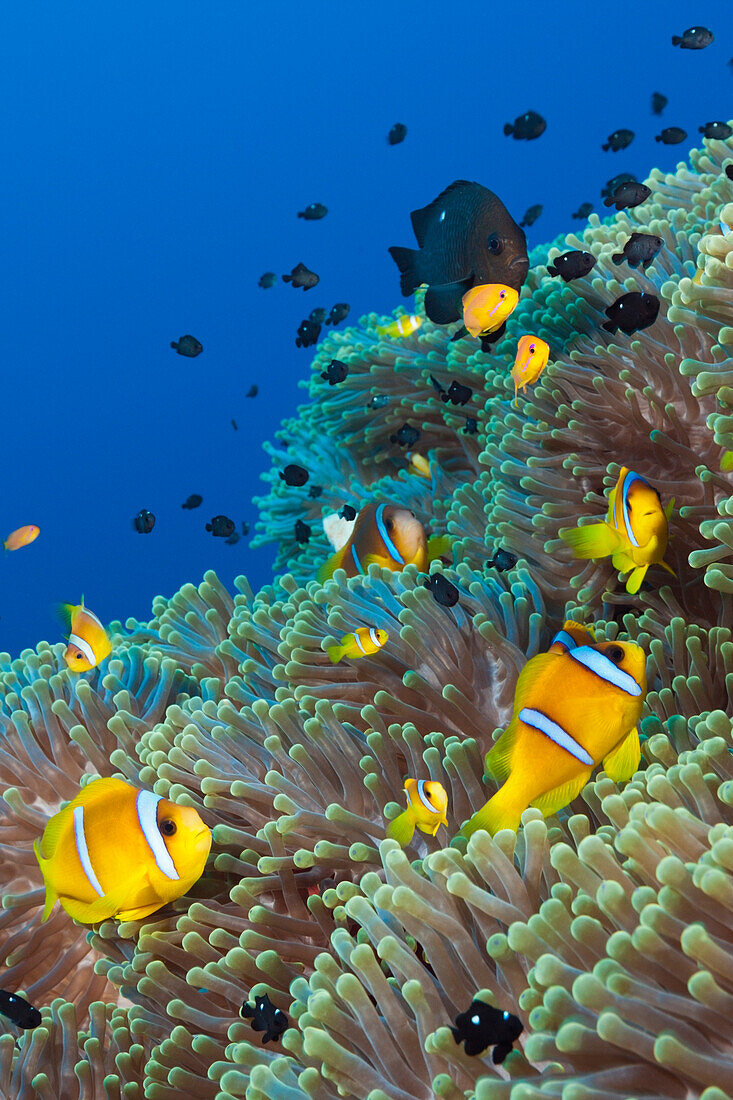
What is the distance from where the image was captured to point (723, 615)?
1.80m

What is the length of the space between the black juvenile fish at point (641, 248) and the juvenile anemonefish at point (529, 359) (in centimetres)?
42

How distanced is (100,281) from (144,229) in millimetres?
4256

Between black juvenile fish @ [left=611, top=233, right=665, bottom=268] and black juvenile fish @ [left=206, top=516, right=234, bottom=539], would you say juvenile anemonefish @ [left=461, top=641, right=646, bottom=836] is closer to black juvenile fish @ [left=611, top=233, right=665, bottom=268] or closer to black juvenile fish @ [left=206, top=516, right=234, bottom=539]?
black juvenile fish @ [left=611, top=233, right=665, bottom=268]

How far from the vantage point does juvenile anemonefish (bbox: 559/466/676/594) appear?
1.74 metres

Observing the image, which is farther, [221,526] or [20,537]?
[20,537]

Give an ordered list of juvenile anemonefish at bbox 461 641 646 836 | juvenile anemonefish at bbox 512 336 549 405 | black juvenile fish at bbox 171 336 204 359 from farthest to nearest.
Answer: black juvenile fish at bbox 171 336 204 359 < juvenile anemonefish at bbox 512 336 549 405 < juvenile anemonefish at bbox 461 641 646 836

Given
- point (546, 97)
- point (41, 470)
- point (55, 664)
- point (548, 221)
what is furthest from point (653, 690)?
point (546, 97)

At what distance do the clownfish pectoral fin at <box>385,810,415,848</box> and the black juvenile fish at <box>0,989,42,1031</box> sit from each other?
2.82 feet

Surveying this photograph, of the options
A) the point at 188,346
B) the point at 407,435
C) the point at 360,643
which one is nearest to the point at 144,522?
the point at 188,346

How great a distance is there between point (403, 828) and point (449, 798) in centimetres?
15

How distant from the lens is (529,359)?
2361mm

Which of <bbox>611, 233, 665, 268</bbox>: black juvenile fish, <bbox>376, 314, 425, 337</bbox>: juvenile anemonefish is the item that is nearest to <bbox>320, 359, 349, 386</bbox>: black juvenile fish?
<bbox>376, 314, 425, 337</bbox>: juvenile anemonefish

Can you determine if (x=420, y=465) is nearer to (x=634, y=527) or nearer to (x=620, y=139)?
(x=634, y=527)

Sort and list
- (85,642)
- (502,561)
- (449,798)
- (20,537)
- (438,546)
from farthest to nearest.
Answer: (20,537) < (85,642) < (438,546) < (502,561) < (449,798)
